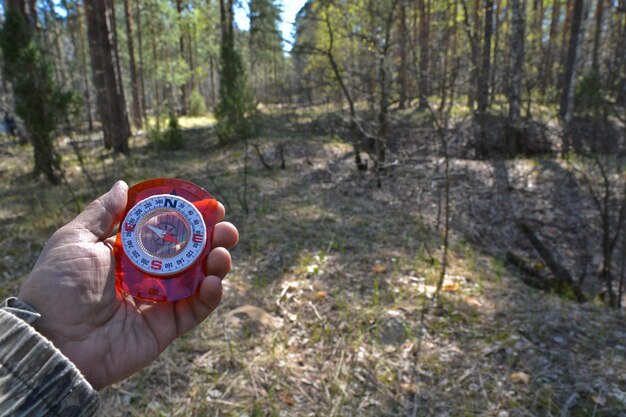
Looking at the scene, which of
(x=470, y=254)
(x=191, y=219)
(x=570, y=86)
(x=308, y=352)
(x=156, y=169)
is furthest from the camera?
(x=570, y=86)

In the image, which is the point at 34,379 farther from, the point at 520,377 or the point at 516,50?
the point at 516,50

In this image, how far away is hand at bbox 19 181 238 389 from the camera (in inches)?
55.8

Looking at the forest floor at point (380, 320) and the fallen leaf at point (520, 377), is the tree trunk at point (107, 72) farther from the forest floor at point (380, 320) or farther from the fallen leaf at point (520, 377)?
the fallen leaf at point (520, 377)

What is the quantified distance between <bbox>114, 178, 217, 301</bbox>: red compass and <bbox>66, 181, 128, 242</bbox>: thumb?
0.13 ft

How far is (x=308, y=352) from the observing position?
308 centimetres

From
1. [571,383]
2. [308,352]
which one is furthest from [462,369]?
[308,352]

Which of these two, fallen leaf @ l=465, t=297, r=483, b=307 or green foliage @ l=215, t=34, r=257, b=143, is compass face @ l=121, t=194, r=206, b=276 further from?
green foliage @ l=215, t=34, r=257, b=143

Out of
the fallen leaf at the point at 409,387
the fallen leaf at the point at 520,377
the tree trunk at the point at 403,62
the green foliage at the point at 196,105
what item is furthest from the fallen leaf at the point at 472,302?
the green foliage at the point at 196,105

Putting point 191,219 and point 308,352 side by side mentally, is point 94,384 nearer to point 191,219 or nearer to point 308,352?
point 191,219

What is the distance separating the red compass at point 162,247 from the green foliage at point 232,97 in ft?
30.3

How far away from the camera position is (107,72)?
1052 cm

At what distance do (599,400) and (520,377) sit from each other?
422mm

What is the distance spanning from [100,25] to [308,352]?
35.4 feet

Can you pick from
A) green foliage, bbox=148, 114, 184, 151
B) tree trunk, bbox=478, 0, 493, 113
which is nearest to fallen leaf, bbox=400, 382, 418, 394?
tree trunk, bbox=478, 0, 493, 113
